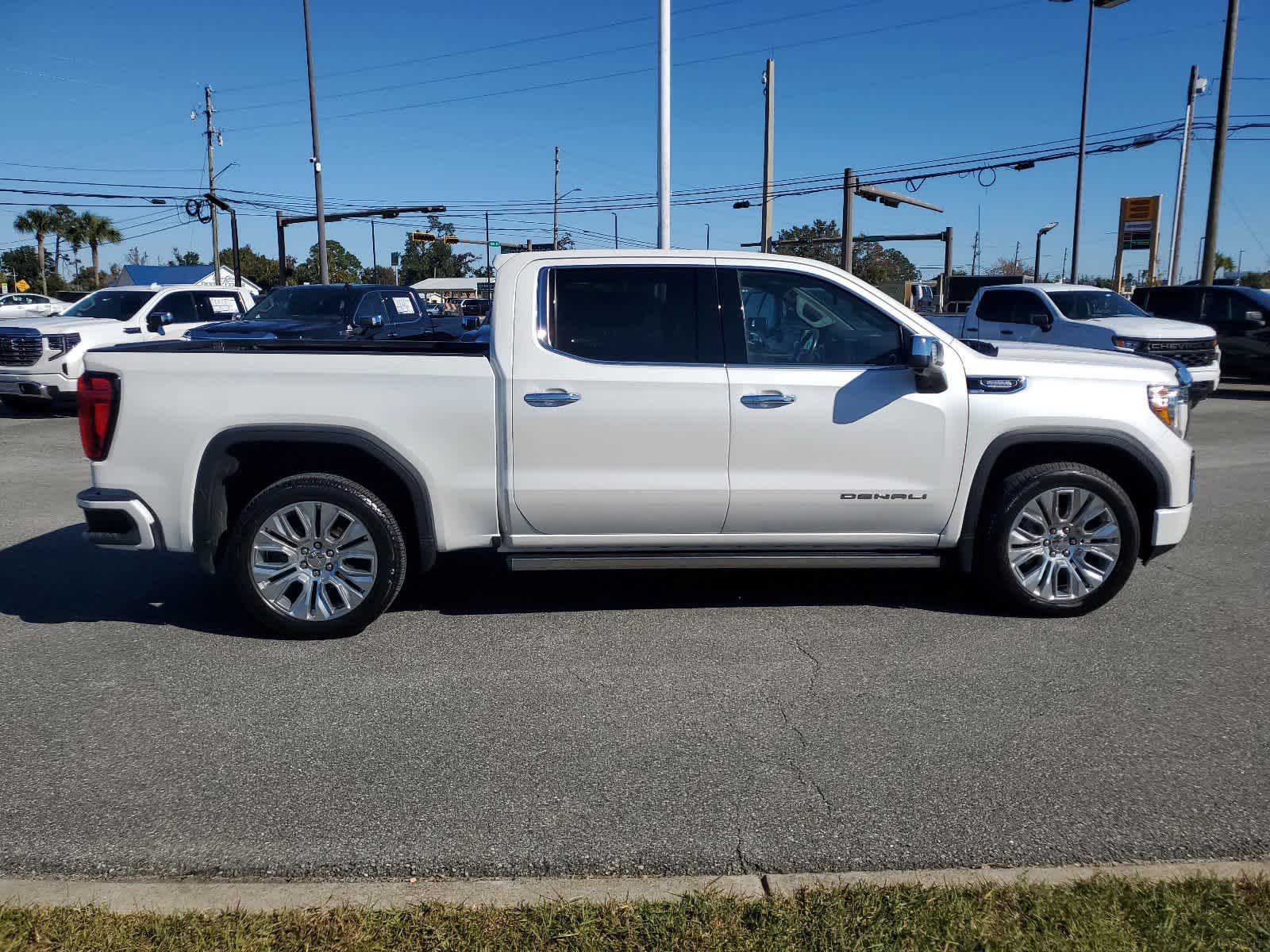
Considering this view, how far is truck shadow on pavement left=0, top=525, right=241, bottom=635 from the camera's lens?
5703mm

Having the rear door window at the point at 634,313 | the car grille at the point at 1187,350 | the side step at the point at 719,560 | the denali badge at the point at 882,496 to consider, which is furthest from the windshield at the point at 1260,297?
the rear door window at the point at 634,313

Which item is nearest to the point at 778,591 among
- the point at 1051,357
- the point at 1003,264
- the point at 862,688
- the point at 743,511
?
the point at 743,511

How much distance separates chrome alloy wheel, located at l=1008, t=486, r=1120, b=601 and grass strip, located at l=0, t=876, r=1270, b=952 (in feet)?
8.50

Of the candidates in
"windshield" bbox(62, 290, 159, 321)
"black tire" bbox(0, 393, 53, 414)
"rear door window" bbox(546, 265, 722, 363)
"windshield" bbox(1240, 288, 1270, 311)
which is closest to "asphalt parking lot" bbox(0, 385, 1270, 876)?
"rear door window" bbox(546, 265, 722, 363)

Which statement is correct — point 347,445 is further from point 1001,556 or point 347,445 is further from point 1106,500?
point 1106,500

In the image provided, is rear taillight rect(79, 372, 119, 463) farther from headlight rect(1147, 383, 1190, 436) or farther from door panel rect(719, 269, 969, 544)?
headlight rect(1147, 383, 1190, 436)

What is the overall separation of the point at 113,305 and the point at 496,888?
54.4 feet

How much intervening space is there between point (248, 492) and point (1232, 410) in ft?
52.2

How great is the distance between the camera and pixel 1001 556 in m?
5.46

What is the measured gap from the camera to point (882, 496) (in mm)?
5336

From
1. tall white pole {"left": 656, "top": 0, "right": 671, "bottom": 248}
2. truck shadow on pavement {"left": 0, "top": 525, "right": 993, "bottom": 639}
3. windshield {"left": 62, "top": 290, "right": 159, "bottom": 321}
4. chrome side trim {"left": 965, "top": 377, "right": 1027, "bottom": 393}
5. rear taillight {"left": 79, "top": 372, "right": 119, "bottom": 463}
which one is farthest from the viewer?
windshield {"left": 62, "top": 290, "right": 159, "bottom": 321}

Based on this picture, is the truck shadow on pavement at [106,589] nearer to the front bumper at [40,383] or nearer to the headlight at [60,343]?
the front bumper at [40,383]

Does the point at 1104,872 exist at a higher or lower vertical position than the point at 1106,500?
lower

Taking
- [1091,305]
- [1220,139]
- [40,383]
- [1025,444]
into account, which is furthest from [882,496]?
[1220,139]
